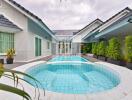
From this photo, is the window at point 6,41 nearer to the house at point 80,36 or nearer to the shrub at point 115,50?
the shrub at point 115,50

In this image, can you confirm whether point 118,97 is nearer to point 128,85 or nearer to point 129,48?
point 128,85

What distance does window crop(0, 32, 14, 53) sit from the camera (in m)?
16.3

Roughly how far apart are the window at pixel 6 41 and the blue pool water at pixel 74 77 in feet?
11.0

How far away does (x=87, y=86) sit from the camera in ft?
31.3

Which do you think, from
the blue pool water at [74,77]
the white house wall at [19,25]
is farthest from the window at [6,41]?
the blue pool water at [74,77]

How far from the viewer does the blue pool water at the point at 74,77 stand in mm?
9133

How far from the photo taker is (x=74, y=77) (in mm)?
12602

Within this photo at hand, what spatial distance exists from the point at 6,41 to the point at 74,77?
7385 mm

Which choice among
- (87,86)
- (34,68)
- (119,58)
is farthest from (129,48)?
(34,68)

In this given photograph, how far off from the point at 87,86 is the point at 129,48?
214 inches

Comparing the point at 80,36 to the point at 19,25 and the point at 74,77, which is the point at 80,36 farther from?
the point at 74,77

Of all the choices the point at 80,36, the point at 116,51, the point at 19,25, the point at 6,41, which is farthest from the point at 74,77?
the point at 80,36

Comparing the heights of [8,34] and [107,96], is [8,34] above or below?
above

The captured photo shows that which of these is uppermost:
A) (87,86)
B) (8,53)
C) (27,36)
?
(27,36)
